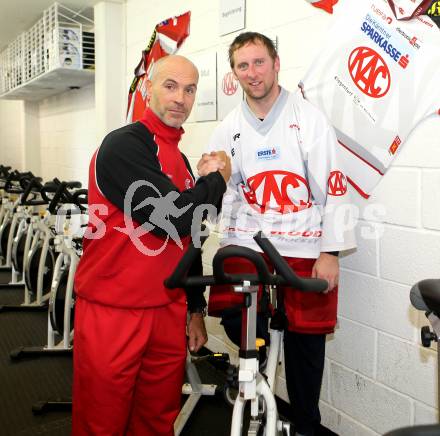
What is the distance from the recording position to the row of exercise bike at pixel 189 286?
115cm

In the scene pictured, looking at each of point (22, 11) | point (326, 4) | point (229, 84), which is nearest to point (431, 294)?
point (326, 4)

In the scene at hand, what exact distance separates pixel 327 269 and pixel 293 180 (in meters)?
0.36

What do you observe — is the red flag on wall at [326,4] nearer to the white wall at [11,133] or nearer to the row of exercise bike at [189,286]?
the row of exercise bike at [189,286]

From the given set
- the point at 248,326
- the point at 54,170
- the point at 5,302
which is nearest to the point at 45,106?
the point at 54,170

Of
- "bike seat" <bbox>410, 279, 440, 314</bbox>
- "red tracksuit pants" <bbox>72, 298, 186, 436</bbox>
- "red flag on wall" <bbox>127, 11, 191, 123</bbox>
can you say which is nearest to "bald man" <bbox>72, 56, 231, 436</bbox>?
"red tracksuit pants" <bbox>72, 298, 186, 436</bbox>

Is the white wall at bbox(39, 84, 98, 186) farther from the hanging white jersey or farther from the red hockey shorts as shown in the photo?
the red hockey shorts

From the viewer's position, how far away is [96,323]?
168cm

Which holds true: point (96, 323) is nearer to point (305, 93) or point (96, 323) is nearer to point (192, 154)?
point (305, 93)

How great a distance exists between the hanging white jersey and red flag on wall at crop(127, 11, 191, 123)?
138 cm

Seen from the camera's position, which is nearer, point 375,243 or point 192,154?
point 375,243

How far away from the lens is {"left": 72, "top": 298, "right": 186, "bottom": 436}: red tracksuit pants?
5.39 feet

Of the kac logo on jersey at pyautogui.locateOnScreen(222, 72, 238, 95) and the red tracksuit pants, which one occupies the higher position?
the kac logo on jersey at pyautogui.locateOnScreen(222, 72, 238, 95)

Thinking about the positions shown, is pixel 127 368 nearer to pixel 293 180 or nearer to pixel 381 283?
pixel 293 180

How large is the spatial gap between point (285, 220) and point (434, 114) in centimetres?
65
